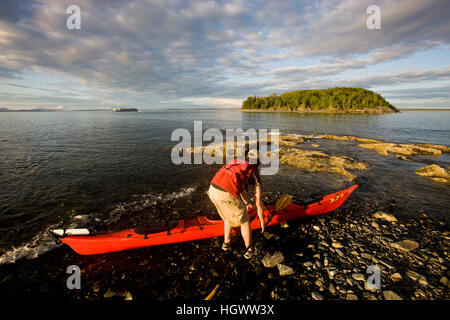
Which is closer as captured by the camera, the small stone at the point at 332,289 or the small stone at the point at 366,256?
the small stone at the point at 332,289

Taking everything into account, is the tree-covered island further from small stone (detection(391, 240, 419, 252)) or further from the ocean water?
small stone (detection(391, 240, 419, 252))

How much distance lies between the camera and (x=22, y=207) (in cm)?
852

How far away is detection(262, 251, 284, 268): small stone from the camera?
5.21m

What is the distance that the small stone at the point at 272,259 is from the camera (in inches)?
205

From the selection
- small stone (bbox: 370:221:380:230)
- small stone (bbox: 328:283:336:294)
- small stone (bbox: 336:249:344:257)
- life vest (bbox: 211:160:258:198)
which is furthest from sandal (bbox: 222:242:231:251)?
small stone (bbox: 370:221:380:230)

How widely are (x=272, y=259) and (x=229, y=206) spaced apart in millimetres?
2163

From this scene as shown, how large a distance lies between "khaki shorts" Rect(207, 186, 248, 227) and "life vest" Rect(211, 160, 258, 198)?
17cm

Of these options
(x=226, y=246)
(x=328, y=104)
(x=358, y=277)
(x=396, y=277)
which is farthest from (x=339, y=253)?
(x=328, y=104)

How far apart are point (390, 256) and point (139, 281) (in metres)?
7.07

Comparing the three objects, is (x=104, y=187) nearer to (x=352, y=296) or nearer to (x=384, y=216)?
(x=352, y=296)

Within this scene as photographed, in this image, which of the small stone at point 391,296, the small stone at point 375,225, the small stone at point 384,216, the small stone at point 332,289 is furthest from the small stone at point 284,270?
the small stone at point 384,216

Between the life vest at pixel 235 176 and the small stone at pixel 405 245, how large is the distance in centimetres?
513

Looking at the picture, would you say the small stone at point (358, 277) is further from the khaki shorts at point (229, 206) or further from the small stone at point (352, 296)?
the khaki shorts at point (229, 206)
